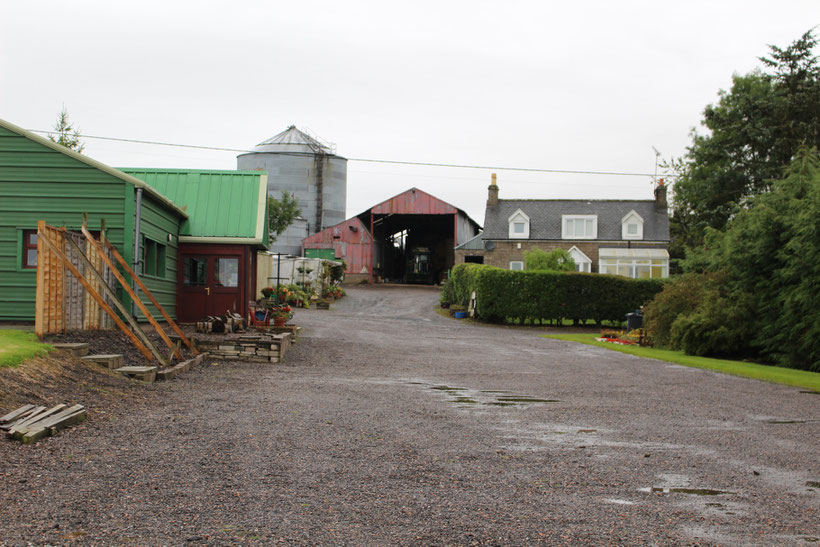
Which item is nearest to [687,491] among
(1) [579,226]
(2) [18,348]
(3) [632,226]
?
(2) [18,348]

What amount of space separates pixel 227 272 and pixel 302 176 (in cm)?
3934

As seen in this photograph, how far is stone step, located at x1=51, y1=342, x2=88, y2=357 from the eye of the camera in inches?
422

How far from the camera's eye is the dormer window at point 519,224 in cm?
5000

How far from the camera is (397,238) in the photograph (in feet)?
224

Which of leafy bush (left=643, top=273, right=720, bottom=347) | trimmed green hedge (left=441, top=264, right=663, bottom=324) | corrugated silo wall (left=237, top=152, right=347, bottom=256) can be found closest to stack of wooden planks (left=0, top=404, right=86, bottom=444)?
leafy bush (left=643, top=273, right=720, bottom=347)

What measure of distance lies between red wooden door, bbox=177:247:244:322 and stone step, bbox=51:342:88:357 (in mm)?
9472

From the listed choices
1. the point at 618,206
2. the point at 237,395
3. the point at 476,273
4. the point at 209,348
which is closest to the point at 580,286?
the point at 476,273

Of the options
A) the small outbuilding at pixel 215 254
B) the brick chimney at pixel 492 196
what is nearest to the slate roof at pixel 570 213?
the brick chimney at pixel 492 196

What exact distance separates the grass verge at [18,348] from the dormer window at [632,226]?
42.7 m

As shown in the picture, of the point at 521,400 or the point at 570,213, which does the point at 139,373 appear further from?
the point at 570,213

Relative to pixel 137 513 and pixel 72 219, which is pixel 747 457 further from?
pixel 72 219

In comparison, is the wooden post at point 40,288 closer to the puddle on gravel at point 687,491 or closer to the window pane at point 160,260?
the window pane at point 160,260

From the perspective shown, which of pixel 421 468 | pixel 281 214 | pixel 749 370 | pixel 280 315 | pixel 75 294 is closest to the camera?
pixel 421 468

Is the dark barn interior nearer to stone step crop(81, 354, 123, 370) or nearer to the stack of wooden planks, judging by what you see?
Answer: stone step crop(81, 354, 123, 370)
